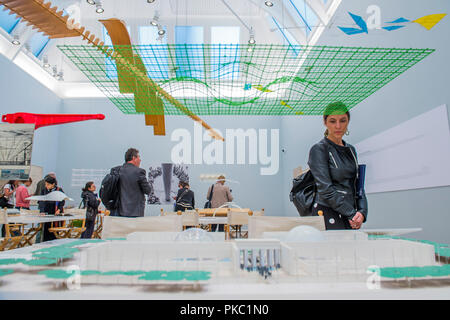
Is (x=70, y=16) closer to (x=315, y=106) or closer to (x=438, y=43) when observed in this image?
(x=315, y=106)

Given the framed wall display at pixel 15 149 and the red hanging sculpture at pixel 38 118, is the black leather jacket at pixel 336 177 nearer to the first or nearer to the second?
the red hanging sculpture at pixel 38 118

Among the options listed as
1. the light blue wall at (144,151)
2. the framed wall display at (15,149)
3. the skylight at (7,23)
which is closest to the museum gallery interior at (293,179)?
the framed wall display at (15,149)

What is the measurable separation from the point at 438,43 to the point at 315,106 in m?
1.66

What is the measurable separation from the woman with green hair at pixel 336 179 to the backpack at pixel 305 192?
4 centimetres

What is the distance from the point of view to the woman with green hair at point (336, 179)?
5.04 ft

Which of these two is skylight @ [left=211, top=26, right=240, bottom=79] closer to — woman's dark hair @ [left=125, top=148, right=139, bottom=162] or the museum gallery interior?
the museum gallery interior

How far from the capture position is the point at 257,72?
1.25 meters

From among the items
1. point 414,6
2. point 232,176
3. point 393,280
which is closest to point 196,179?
point 232,176

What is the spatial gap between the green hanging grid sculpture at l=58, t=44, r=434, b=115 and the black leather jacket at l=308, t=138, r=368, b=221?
0.27m

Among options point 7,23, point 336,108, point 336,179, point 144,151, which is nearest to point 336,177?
point 336,179

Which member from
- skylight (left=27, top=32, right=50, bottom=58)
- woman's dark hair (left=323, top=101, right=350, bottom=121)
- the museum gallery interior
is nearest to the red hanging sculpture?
the museum gallery interior

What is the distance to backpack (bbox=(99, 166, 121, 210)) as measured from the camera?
2.57 m

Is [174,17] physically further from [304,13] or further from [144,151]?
[144,151]

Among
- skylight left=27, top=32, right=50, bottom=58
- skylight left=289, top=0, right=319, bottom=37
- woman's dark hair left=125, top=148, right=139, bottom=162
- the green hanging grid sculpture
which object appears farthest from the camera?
skylight left=27, top=32, right=50, bottom=58
